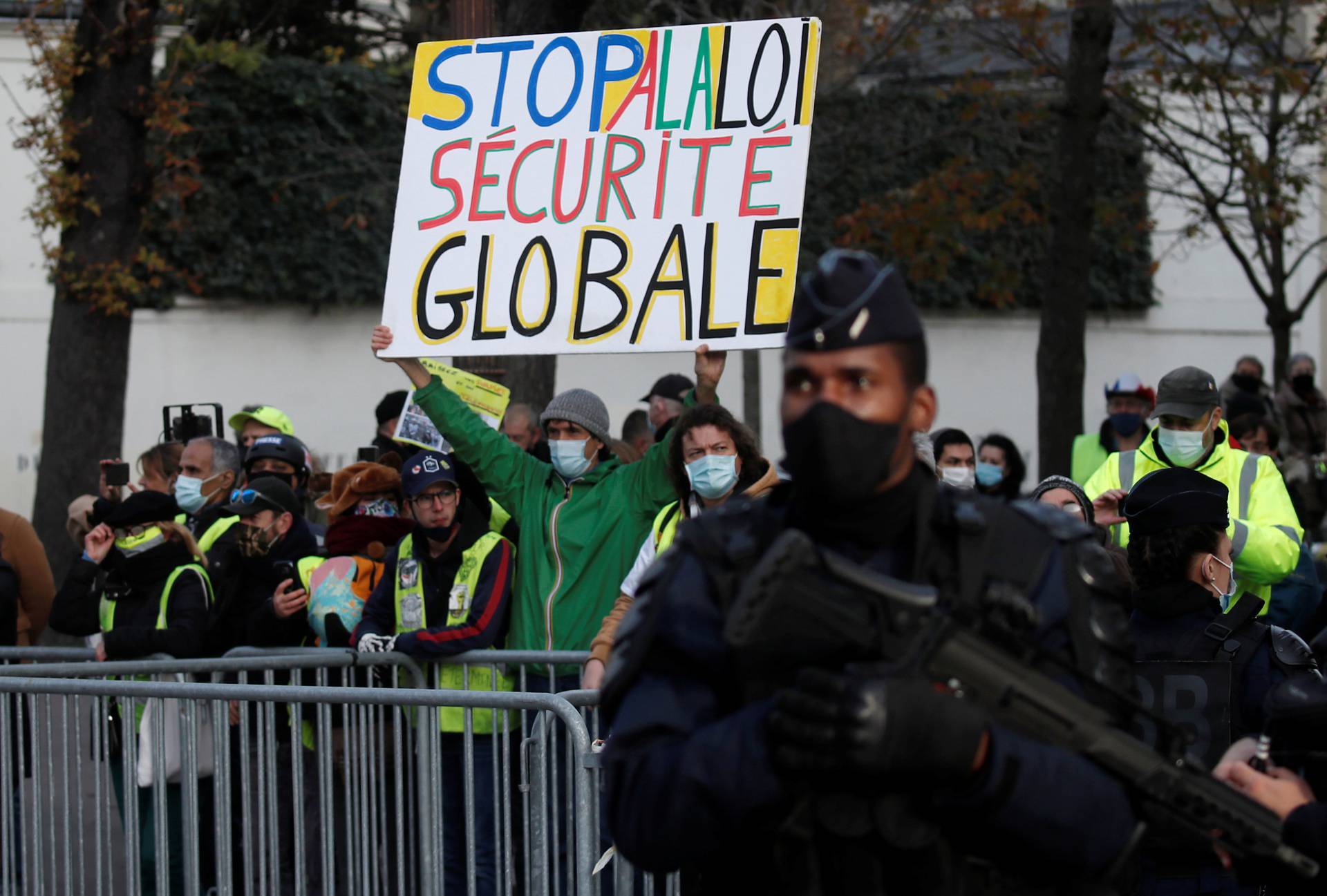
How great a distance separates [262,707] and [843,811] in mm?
3905

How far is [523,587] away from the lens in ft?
21.2

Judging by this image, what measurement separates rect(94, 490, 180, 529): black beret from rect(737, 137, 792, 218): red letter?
277 centimetres

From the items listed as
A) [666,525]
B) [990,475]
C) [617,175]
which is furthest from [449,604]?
[990,475]

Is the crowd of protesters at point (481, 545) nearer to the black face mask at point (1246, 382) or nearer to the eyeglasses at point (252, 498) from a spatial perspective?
the eyeglasses at point (252, 498)

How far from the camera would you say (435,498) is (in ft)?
21.2

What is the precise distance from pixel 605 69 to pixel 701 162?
0.56 metres

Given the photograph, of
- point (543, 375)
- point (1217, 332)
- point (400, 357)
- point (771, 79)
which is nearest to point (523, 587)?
point (400, 357)

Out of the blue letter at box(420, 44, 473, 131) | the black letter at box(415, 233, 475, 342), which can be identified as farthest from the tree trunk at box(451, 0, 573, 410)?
the blue letter at box(420, 44, 473, 131)

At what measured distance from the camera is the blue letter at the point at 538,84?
6.52 meters

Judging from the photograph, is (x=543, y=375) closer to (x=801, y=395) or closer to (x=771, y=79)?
(x=771, y=79)

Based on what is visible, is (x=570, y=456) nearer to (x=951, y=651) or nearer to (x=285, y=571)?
(x=285, y=571)

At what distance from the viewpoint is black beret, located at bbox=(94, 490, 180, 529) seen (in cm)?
705

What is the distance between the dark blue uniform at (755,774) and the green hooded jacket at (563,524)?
12.2 feet

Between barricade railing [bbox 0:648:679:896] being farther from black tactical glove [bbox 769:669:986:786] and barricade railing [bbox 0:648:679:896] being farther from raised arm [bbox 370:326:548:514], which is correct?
black tactical glove [bbox 769:669:986:786]
